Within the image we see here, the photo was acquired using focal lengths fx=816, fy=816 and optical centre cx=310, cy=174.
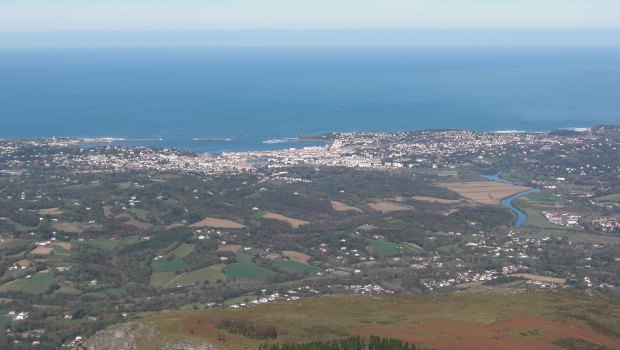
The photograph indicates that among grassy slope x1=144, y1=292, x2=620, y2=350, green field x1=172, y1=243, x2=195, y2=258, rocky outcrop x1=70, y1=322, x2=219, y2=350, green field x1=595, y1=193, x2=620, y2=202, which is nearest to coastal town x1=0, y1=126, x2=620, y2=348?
green field x1=595, y1=193, x2=620, y2=202

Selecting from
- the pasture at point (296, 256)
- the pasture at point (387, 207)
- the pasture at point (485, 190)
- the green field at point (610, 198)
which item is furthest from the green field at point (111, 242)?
the green field at point (610, 198)

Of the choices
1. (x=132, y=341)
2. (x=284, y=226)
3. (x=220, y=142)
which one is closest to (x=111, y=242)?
(x=284, y=226)

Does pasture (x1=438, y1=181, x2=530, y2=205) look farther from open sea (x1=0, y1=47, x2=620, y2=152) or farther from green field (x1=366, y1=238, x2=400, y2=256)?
open sea (x1=0, y1=47, x2=620, y2=152)

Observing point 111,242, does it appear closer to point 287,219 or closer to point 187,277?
point 187,277

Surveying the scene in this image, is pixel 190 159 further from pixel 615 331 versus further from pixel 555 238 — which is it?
pixel 615 331

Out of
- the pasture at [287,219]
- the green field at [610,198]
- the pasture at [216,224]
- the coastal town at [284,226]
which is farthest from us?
the green field at [610,198]

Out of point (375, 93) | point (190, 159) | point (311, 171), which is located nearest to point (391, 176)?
point (311, 171)

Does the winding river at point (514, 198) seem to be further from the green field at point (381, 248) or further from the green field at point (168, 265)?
the green field at point (168, 265)
